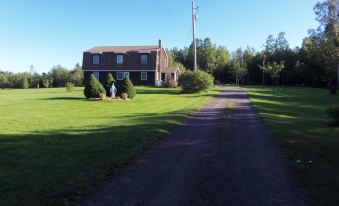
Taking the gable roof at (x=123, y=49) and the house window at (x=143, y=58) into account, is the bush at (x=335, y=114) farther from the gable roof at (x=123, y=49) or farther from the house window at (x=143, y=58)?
the house window at (x=143, y=58)

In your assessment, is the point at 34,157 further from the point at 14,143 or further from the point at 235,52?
the point at 235,52

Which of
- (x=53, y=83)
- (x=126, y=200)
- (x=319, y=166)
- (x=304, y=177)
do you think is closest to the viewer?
(x=126, y=200)

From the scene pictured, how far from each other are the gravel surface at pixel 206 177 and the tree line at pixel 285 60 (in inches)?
1684

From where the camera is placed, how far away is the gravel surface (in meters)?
6.88

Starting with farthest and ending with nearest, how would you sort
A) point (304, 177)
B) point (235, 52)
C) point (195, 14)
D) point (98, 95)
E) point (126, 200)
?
1. point (235, 52)
2. point (195, 14)
3. point (98, 95)
4. point (304, 177)
5. point (126, 200)

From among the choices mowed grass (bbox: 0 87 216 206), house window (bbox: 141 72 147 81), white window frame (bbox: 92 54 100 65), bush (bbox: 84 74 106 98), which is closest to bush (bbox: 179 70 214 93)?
bush (bbox: 84 74 106 98)

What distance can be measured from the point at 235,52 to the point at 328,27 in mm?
78604

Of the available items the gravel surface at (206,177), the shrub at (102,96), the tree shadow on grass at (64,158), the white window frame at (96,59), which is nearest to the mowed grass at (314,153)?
the gravel surface at (206,177)

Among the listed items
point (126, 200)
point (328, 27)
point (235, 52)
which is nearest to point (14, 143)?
point (126, 200)

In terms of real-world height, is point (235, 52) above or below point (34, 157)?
above

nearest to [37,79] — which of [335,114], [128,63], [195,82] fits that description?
[128,63]

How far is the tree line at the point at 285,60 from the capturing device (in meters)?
52.0

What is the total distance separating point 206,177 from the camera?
827 centimetres

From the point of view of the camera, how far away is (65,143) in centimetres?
1206
